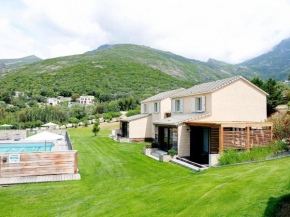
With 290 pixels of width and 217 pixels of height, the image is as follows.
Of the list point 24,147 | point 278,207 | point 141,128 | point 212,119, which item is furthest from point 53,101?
point 278,207

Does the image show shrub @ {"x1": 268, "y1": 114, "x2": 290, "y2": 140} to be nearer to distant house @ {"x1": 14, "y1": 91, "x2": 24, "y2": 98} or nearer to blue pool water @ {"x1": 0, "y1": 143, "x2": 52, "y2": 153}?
blue pool water @ {"x1": 0, "y1": 143, "x2": 52, "y2": 153}

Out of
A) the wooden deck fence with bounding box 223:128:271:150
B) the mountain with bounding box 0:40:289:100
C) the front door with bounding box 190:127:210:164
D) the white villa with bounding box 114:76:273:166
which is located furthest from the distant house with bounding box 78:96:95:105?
the wooden deck fence with bounding box 223:128:271:150

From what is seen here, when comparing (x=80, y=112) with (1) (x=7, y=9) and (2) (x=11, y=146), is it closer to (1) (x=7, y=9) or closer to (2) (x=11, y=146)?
(2) (x=11, y=146)

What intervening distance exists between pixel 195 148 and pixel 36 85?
256 ft

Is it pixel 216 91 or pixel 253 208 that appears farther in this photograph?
pixel 216 91

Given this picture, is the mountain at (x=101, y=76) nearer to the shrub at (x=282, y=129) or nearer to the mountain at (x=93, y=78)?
the mountain at (x=93, y=78)

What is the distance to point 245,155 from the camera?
14594 millimetres

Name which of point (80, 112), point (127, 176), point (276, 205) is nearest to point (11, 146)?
point (127, 176)

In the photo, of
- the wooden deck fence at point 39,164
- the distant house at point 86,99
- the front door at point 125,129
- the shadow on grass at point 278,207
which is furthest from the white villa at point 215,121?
the distant house at point 86,99

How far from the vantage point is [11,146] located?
2450 cm

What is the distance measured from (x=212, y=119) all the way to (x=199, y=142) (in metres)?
2.17

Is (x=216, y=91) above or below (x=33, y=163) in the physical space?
above

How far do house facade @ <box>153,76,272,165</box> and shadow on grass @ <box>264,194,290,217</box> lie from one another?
964 centimetres

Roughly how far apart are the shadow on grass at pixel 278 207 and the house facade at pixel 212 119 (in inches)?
379
